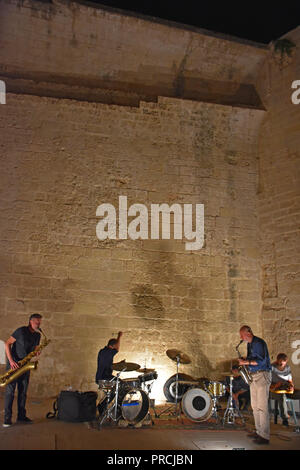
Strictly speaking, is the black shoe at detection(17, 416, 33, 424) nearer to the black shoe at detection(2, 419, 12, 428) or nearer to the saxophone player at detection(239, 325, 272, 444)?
the black shoe at detection(2, 419, 12, 428)

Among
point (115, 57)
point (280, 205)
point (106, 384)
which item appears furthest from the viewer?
point (115, 57)

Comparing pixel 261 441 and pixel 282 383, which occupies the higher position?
pixel 282 383

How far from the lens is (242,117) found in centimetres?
Answer: 850

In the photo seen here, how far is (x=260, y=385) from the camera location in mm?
4668

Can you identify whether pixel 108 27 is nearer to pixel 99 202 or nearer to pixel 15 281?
pixel 99 202

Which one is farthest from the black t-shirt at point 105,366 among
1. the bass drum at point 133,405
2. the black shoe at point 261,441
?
the black shoe at point 261,441

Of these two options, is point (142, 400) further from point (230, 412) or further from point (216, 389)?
point (230, 412)

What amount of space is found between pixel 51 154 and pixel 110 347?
12.2 feet

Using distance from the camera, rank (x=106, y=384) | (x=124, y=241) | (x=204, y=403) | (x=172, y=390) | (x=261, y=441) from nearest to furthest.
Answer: (x=261, y=441) < (x=106, y=384) < (x=204, y=403) < (x=172, y=390) < (x=124, y=241)

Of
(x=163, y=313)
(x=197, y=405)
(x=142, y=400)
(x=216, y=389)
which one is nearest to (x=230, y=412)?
(x=216, y=389)

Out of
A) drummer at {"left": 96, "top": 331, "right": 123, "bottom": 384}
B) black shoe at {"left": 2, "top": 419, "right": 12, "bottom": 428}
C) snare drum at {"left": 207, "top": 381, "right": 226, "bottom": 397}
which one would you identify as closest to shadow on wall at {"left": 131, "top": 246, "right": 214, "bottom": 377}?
snare drum at {"left": 207, "top": 381, "right": 226, "bottom": 397}

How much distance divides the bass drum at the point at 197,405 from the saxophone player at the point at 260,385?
89cm

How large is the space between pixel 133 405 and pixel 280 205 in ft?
15.4

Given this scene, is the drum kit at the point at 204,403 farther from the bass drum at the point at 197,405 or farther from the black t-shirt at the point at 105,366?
the black t-shirt at the point at 105,366
